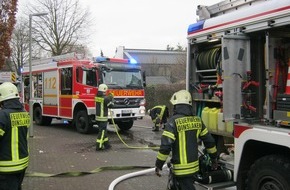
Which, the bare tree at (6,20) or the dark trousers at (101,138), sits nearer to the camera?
the dark trousers at (101,138)

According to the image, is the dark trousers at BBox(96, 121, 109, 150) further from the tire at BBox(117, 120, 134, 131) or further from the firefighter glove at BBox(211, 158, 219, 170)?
the firefighter glove at BBox(211, 158, 219, 170)

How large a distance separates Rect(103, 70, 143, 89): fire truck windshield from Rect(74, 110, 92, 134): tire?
1.46m

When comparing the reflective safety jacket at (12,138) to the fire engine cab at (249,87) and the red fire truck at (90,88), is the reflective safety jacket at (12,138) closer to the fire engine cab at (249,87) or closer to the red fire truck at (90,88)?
the fire engine cab at (249,87)

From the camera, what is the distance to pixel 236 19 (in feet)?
16.4

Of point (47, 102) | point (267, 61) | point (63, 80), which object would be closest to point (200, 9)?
point (267, 61)

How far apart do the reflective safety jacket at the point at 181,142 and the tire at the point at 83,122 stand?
9.37 m

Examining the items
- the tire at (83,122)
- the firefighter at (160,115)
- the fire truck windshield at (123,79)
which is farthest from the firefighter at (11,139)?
the firefighter at (160,115)

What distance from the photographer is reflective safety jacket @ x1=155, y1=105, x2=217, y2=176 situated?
453 centimetres

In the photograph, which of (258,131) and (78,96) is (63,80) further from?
(258,131)

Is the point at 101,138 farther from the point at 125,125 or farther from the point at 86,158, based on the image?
the point at 125,125

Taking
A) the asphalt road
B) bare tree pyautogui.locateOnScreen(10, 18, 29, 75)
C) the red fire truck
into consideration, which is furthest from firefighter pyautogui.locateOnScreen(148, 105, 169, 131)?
bare tree pyautogui.locateOnScreen(10, 18, 29, 75)

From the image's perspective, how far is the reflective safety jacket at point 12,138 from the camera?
439 cm

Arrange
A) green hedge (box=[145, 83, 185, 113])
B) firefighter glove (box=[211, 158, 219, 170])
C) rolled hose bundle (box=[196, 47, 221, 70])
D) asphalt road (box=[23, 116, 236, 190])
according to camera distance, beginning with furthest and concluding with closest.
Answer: green hedge (box=[145, 83, 185, 113])
asphalt road (box=[23, 116, 236, 190])
rolled hose bundle (box=[196, 47, 221, 70])
firefighter glove (box=[211, 158, 219, 170])

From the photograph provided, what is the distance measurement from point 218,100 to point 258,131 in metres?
1.20
